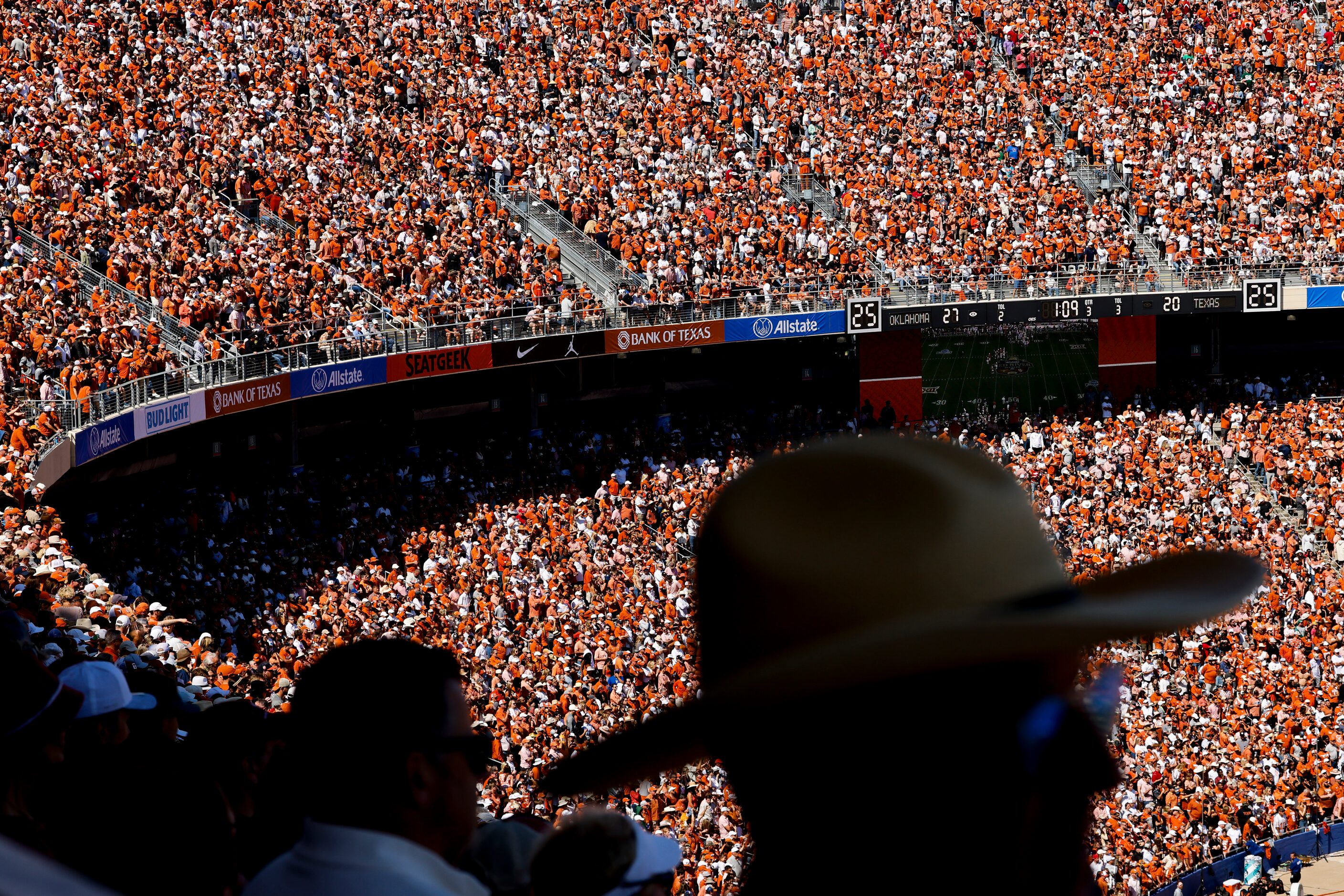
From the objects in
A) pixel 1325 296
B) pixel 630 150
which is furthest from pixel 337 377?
pixel 1325 296

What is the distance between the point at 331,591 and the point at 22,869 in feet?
67.3

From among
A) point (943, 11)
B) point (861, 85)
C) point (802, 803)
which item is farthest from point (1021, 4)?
point (802, 803)

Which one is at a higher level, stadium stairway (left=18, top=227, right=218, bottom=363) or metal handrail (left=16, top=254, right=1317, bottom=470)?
stadium stairway (left=18, top=227, right=218, bottom=363)

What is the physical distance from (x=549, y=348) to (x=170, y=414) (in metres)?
7.98

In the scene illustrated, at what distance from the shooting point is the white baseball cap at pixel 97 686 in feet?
15.6

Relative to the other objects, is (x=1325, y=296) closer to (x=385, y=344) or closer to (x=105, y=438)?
(x=385, y=344)

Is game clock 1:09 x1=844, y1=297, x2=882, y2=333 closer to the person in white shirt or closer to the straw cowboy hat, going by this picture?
the person in white shirt

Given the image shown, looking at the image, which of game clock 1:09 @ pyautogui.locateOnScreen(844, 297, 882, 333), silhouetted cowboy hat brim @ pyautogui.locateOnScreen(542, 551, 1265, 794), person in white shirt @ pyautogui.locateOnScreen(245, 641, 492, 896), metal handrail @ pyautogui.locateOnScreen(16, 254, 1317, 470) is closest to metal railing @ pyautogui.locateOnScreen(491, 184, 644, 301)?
metal handrail @ pyautogui.locateOnScreen(16, 254, 1317, 470)

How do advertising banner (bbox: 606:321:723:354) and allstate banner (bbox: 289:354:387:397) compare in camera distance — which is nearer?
allstate banner (bbox: 289:354:387:397)

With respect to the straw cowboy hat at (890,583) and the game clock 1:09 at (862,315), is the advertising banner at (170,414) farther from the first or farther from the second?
the straw cowboy hat at (890,583)

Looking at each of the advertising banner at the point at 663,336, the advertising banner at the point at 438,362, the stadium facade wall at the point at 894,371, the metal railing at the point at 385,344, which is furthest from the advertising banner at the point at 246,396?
the stadium facade wall at the point at 894,371

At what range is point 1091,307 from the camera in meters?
30.5

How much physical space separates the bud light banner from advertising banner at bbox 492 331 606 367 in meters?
7.67

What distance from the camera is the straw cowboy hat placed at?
1.27m
